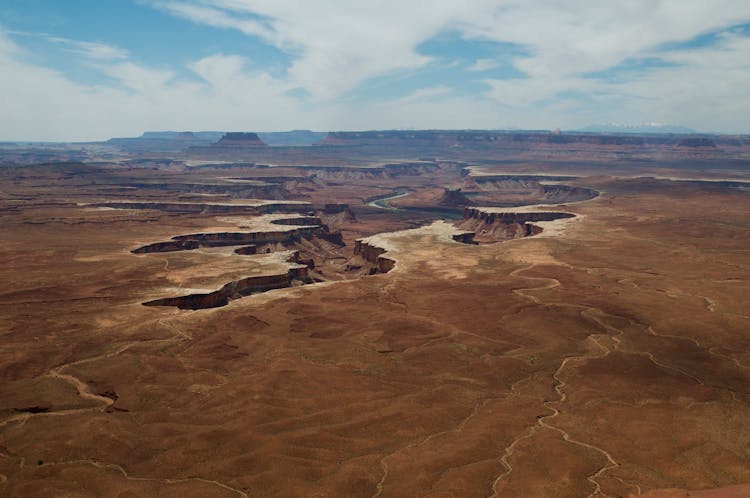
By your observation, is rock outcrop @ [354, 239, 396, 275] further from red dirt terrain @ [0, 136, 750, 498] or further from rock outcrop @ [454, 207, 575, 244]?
rock outcrop @ [454, 207, 575, 244]

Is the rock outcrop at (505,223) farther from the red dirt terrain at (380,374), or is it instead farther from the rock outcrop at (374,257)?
the red dirt terrain at (380,374)

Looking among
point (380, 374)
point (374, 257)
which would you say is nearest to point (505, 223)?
point (374, 257)

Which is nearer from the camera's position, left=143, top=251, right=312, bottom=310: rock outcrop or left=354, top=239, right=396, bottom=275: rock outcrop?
left=143, top=251, right=312, bottom=310: rock outcrop

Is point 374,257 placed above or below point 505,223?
above

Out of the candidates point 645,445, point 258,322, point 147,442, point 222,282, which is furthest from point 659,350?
point 222,282

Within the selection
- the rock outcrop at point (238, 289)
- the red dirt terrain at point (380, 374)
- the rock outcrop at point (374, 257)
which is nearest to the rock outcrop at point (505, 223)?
the rock outcrop at point (374, 257)

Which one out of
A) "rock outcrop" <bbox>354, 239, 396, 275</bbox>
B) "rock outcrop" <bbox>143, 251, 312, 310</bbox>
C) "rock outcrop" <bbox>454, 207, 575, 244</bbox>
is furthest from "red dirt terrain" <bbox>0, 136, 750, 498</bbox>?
"rock outcrop" <bbox>454, 207, 575, 244</bbox>

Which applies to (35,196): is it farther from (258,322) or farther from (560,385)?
(560,385)

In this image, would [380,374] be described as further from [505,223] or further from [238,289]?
[505,223]
